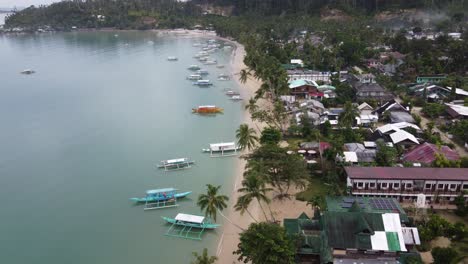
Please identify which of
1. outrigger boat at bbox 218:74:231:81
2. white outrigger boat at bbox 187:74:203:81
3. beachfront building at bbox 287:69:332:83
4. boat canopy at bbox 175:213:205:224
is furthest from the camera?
white outrigger boat at bbox 187:74:203:81

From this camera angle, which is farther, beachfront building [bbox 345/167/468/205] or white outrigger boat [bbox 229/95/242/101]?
white outrigger boat [bbox 229/95/242/101]

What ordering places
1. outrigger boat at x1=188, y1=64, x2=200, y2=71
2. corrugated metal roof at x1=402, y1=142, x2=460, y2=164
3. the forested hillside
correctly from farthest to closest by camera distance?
the forested hillside < outrigger boat at x1=188, y1=64, x2=200, y2=71 < corrugated metal roof at x1=402, y1=142, x2=460, y2=164

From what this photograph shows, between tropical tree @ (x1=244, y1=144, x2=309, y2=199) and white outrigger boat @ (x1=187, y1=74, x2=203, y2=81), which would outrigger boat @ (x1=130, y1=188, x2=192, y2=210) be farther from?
white outrigger boat @ (x1=187, y1=74, x2=203, y2=81)

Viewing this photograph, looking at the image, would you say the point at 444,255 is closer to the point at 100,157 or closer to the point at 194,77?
the point at 100,157

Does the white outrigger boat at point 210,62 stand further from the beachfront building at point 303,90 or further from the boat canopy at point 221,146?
the boat canopy at point 221,146

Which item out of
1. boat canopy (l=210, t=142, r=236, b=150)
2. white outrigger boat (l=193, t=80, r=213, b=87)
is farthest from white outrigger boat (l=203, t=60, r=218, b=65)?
boat canopy (l=210, t=142, r=236, b=150)

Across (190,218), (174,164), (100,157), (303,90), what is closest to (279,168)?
(190,218)
